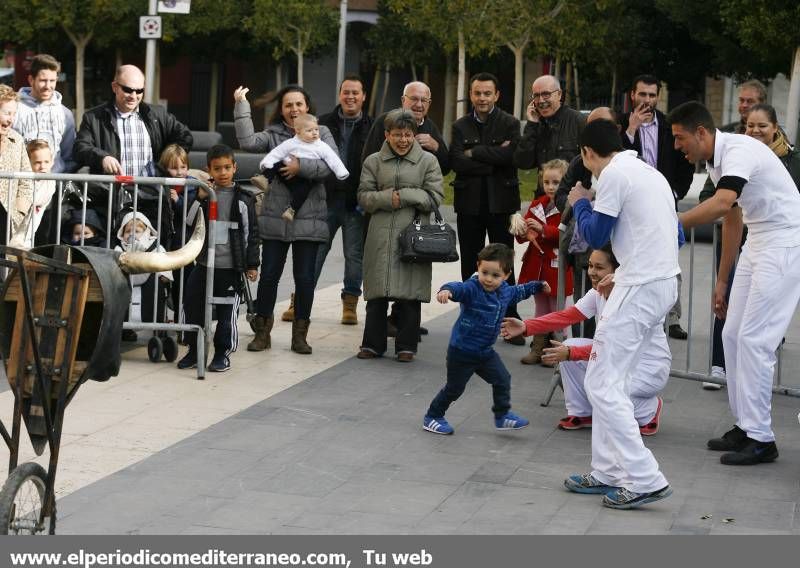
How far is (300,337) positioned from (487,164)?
1883 mm

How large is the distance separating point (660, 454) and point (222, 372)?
10.3 ft

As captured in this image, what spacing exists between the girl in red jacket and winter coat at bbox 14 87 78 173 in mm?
3279

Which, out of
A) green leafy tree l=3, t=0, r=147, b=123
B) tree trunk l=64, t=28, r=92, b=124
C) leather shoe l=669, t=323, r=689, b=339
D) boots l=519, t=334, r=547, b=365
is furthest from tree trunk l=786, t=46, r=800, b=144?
tree trunk l=64, t=28, r=92, b=124

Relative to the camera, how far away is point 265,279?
10.3m

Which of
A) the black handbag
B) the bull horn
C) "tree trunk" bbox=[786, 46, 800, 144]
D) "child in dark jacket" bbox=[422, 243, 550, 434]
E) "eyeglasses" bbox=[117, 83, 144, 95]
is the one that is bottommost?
"child in dark jacket" bbox=[422, 243, 550, 434]

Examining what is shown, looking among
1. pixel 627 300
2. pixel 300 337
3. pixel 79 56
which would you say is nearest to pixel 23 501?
pixel 627 300

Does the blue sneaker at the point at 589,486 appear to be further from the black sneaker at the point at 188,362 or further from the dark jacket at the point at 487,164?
the dark jacket at the point at 487,164

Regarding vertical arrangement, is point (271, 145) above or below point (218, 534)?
above

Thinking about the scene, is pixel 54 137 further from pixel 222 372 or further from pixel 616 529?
pixel 616 529

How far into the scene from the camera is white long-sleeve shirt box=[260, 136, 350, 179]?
10219 millimetres

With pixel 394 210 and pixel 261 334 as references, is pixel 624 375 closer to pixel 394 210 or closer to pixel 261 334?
pixel 394 210

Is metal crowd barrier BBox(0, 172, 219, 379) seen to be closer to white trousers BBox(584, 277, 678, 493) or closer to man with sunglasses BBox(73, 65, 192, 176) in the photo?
man with sunglasses BBox(73, 65, 192, 176)

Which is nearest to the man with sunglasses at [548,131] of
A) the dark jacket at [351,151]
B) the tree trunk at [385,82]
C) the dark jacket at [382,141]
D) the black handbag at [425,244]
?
the dark jacket at [382,141]
